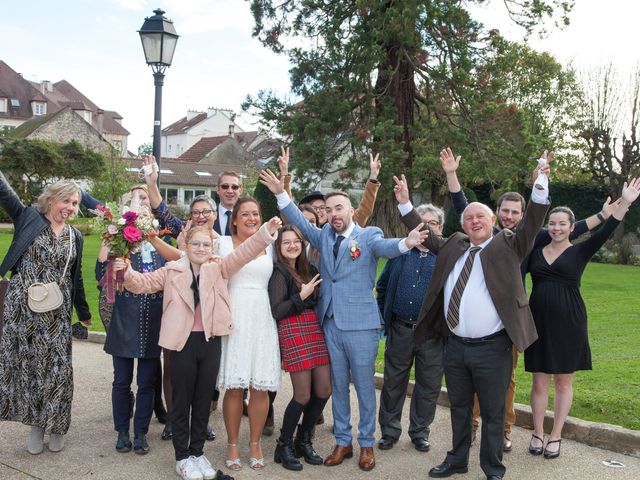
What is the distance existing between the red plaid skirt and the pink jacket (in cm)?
48

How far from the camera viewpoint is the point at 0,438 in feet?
18.6

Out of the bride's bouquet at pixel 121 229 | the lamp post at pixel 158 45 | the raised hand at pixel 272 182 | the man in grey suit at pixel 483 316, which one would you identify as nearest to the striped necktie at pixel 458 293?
the man in grey suit at pixel 483 316

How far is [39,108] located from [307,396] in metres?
73.5

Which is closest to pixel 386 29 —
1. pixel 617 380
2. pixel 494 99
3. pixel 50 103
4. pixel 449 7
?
pixel 449 7

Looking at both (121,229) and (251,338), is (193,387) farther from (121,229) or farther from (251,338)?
(121,229)

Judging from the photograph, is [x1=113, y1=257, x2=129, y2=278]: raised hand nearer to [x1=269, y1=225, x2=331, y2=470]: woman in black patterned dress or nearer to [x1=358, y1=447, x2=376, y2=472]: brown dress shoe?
[x1=269, y1=225, x2=331, y2=470]: woman in black patterned dress

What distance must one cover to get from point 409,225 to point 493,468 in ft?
6.37

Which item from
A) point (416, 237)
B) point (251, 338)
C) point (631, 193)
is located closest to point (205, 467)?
point (251, 338)

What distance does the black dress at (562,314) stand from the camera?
5414 millimetres

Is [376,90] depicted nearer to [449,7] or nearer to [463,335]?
[449,7]

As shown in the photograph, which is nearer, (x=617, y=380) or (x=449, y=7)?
(x=617, y=380)

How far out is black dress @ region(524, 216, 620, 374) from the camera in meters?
5.41

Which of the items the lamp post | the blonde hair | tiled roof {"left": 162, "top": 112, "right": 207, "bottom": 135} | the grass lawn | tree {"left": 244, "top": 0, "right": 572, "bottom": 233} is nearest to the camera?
the blonde hair

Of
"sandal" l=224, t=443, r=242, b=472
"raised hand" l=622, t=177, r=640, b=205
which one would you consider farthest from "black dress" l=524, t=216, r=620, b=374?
"sandal" l=224, t=443, r=242, b=472
